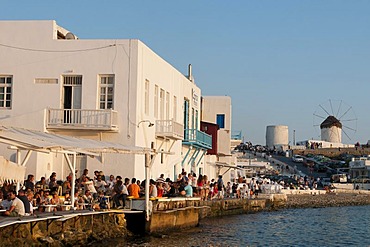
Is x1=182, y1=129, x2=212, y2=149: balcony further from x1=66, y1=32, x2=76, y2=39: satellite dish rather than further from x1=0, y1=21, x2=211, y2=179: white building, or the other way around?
x1=66, y1=32, x2=76, y2=39: satellite dish

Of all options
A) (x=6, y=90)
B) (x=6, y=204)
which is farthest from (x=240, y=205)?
(x=6, y=204)

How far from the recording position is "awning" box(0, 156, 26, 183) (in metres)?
17.3

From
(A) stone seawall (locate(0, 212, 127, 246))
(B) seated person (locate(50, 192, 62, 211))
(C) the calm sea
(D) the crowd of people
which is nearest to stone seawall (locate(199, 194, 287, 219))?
(C) the calm sea

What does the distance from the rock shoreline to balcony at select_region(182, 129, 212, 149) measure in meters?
9.61

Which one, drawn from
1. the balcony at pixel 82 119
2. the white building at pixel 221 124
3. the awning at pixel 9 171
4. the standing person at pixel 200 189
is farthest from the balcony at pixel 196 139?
the awning at pixel 9 171

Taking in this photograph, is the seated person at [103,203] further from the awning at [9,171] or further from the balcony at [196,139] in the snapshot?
the balcony at [196,139]

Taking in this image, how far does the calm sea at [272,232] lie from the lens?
26281 mm

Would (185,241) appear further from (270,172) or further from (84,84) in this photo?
(270,172)

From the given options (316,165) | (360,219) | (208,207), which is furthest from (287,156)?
(208,207)

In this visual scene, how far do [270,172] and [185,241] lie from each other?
63.9 m

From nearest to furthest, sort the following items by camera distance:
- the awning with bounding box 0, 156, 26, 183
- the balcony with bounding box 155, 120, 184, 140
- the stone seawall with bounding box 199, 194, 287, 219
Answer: the awning with bounding box 0, 156, 26, 183
the balcony with bounding box 155, 120, 184, 140
the stone seawall with bounding box 199, 194, 287, 219

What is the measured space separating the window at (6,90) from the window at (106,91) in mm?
4352

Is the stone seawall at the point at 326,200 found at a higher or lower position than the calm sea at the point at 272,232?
higher

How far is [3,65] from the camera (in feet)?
107
